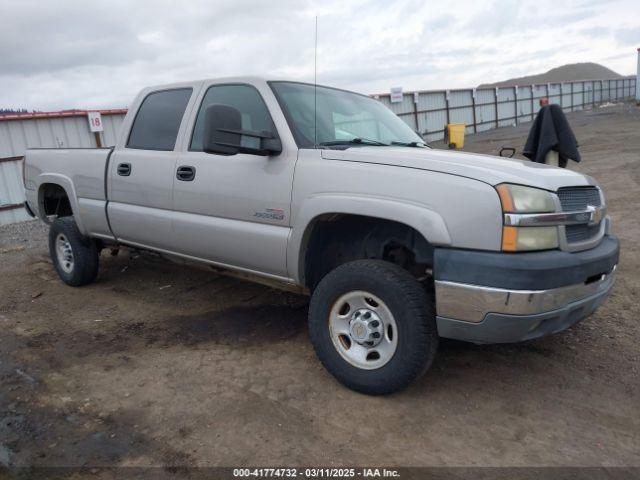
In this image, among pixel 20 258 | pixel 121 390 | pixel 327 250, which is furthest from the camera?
pixel 20 258

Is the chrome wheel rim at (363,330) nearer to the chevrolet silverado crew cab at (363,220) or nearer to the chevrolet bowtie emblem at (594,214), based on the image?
the chevrolet silverado crew cab at (363,220)

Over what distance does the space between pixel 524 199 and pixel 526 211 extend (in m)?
0.07

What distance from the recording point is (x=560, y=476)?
7.95 ft

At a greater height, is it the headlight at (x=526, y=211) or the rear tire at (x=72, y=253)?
the headlight at (x=526, y=211)

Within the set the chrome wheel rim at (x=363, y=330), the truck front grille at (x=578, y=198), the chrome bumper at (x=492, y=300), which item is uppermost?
the truck front grille at (x=578, y=198)

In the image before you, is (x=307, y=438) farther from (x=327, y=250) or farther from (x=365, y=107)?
(x=365, y=107)

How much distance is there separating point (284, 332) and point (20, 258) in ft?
16.4

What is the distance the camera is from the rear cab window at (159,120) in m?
4.26

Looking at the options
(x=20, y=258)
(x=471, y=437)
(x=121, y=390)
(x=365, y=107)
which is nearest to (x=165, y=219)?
(x=121, y=390)

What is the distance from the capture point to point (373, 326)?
3078 millimetres

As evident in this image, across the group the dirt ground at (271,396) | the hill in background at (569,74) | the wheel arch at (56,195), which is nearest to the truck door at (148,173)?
the wheel arch at (56,195)

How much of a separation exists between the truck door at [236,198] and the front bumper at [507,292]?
3.76ft

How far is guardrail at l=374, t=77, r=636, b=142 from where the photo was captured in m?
A: 26.0

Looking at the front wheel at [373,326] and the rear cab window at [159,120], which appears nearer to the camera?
the front wheel at [373,326]
